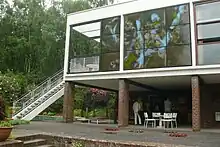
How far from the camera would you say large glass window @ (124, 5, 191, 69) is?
11.6 metres

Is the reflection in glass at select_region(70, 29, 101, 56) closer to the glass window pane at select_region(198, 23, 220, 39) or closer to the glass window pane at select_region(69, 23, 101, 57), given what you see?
the glass window pane at select_region(69, 23, 101, 57)

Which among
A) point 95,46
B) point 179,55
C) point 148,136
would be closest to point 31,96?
point 95,46

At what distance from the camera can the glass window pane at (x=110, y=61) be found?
13.1m

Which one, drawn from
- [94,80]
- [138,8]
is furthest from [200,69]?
[94,80]

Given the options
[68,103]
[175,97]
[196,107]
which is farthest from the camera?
[175,97]

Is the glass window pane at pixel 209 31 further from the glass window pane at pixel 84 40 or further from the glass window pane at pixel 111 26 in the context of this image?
the glass window pane at pixel 84 40

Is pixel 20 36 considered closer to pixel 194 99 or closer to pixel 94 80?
pixel 94 80

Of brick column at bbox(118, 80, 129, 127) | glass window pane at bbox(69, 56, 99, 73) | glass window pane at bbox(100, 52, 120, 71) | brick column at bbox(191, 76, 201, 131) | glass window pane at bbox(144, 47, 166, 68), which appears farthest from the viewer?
glass window pane at bbox(69, 56, 99, 73)

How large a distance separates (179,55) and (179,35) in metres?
0.96

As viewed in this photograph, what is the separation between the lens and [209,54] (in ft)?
35.9

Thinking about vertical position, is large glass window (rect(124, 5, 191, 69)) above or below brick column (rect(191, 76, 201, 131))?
above

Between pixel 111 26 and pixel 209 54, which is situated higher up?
pixel 111 26

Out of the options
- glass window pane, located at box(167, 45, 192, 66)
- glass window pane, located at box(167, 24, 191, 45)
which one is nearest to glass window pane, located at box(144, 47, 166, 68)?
glass window pane, located at box(167, 45, 192, 66)

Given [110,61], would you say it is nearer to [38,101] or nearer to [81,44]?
[81,44]
